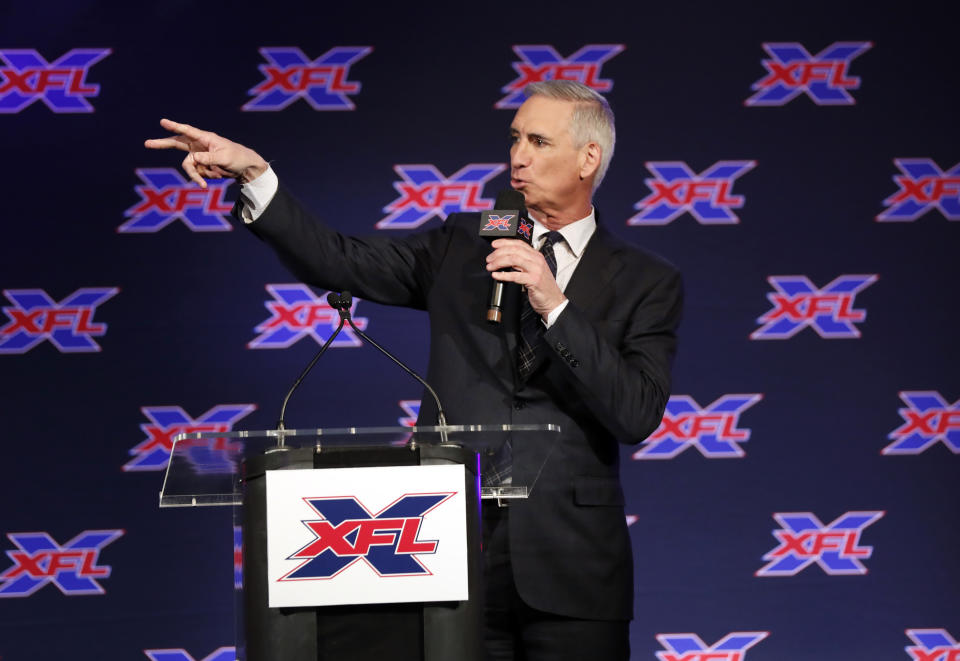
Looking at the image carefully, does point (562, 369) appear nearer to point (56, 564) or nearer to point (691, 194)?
point (691, 194)

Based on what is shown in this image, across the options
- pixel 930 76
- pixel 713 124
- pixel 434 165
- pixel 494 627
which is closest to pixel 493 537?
pixel 494 627

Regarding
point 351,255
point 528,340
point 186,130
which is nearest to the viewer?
point 186,130

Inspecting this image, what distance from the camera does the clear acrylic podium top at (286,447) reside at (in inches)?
60.6

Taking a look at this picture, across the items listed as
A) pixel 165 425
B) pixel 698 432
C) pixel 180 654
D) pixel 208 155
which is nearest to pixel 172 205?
pixel 165 425

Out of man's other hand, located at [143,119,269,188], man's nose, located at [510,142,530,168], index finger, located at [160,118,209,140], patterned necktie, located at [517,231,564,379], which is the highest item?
man's nose, located at [510,142,530,168]

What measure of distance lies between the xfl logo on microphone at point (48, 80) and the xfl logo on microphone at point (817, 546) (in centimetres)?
256

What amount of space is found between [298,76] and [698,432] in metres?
1.69

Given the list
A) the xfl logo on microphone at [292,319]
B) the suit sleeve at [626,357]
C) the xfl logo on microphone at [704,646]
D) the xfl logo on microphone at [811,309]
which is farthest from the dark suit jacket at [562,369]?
the xfl logo on microphone at [704,646]

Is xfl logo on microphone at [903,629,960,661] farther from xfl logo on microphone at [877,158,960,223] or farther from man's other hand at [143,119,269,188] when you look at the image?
man's other hand at [143,119,269,188]

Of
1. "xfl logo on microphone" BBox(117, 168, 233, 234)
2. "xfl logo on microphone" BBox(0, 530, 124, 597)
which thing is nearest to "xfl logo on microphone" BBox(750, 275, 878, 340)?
"xfl logo on microphone" BBox(117, 168, 233, 234)

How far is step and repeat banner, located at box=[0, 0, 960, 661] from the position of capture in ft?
11.2

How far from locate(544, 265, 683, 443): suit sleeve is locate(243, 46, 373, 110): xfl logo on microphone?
1684mm

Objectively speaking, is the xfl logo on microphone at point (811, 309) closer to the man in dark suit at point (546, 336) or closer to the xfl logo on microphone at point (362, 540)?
the man in dark suit at point (546, 336)

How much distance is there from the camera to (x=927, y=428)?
3.54 metres
